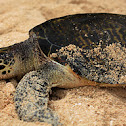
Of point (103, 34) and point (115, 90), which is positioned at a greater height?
point (103, 34)

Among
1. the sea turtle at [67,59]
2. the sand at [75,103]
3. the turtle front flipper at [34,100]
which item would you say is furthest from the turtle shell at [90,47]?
the turtle front flipper at [34,100]

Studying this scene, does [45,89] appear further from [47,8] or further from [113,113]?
[47,8]

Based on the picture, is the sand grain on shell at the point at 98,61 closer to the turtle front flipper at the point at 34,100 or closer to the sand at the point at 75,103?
the sand at the point at 75,103

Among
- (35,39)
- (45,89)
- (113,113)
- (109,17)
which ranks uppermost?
(109,17)

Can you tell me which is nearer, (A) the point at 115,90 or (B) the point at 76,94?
(B) the point at 76,94

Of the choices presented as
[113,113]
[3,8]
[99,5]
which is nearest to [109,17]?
[113,113]

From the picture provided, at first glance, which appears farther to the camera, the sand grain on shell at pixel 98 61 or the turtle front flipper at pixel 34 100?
the sand grain on shell at pixel 98 61

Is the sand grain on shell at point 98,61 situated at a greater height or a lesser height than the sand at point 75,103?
greater

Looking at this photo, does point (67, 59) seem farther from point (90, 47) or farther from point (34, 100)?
point (34, 100)
